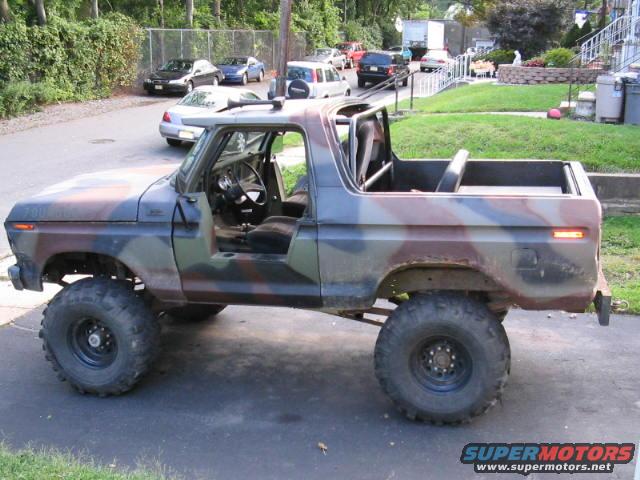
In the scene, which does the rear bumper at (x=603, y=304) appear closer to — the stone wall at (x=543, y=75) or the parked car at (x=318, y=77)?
the stone wall at (x=543, y=75)

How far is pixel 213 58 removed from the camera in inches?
1549

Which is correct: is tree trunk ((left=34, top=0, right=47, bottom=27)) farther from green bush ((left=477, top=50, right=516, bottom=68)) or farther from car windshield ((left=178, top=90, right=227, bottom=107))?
green bush ((left=477, top=50, right=516, bottom=68))

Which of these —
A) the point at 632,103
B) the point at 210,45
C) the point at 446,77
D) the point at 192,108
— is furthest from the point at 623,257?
the point at 210,45

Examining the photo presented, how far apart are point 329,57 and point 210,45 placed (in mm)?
10287

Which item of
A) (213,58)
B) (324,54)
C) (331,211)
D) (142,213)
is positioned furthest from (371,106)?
(324,54)

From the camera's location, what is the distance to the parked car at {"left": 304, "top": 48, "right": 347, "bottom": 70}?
46.4m

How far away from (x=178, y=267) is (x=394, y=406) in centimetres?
175

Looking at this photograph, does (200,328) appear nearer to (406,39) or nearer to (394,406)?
(394,406)

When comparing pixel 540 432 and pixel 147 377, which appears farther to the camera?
pixel 147 377

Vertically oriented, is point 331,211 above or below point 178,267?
above

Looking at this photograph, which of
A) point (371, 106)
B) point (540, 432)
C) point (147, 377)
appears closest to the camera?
point (540, 432)

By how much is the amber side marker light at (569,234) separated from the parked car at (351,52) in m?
48.7

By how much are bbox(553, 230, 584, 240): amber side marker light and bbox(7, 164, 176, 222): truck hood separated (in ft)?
9.02

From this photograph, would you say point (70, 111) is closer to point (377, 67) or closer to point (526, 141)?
point (377, 67)
